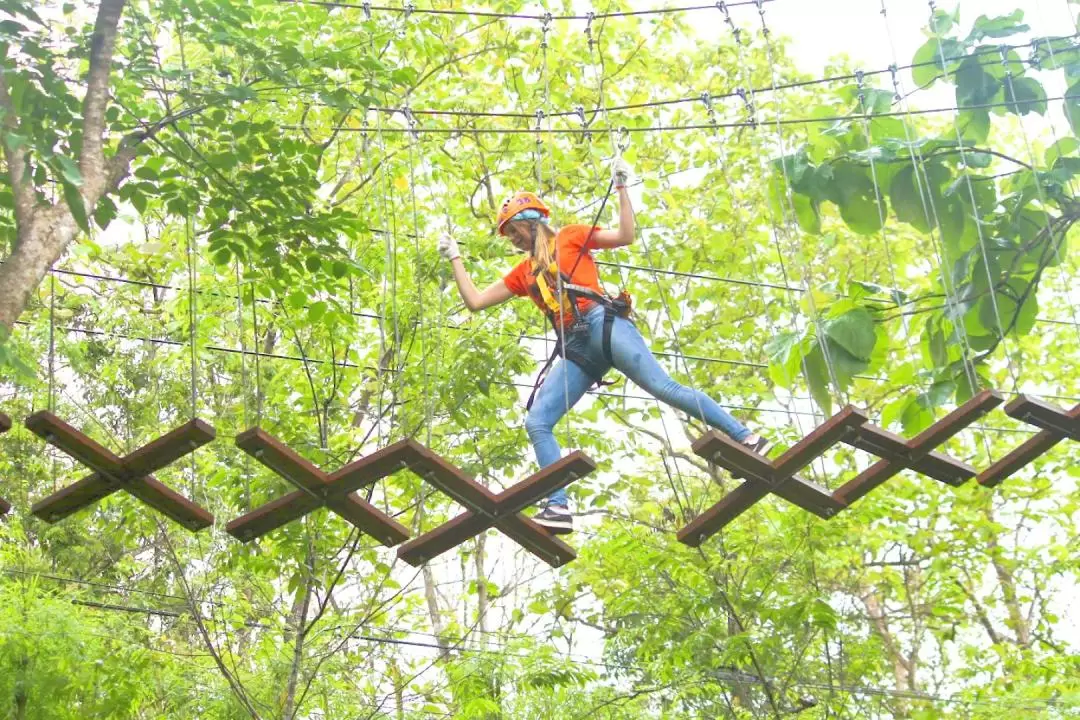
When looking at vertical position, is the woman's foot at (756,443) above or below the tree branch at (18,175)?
below

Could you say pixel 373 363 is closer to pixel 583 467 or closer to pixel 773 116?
pixel 773 116

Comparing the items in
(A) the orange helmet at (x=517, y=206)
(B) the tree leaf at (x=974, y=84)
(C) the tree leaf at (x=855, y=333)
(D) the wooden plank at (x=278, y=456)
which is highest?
(B) the tree leaf at (x=974, y=84)

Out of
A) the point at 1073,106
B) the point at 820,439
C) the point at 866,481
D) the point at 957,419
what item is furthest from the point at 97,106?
the point at 1073,106

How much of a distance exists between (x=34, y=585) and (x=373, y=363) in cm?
274

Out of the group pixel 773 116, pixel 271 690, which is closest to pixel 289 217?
pixel 271 690

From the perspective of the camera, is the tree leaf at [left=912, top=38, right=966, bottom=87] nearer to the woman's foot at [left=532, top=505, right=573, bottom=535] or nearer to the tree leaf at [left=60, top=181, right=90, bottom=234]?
the woman's foot at [left=532, top=505, right=573, bottom=535]

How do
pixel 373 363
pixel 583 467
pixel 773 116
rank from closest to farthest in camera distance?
pixel 583 467 < pixel 373 363 < pixel 773 116

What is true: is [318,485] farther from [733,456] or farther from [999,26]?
[999,26]

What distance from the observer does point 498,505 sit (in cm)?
411

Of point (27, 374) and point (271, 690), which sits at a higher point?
point (271, 690)

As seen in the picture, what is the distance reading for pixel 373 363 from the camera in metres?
8.88

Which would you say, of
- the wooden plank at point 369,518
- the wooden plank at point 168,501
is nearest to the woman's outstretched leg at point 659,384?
the wooden plank at point 369,518

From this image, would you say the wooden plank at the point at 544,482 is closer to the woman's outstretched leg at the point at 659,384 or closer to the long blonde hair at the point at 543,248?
the woman's outstretched leg at the point at 659,384

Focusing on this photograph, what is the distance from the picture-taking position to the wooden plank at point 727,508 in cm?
425
